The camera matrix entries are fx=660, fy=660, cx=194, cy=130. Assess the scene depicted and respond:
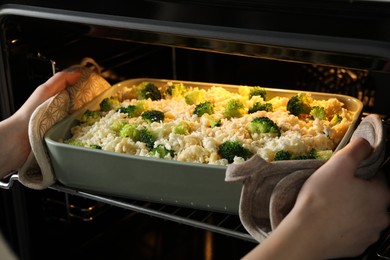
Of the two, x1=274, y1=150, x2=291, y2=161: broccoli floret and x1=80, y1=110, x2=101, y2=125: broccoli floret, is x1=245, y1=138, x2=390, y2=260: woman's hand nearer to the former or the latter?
x1=274, y1=150, x2=291, y2=161: broccoli floret

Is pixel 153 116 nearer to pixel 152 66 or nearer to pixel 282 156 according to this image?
pixel 282 156

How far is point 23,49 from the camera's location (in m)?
1.44

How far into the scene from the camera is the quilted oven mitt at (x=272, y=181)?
3.26 feet

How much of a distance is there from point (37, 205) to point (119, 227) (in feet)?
1.03

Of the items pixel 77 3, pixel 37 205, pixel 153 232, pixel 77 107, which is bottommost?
pixel 153 232

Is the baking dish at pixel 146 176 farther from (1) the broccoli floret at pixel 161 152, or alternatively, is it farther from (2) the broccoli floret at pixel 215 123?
(2) the broccoli floret at pixel 215 123

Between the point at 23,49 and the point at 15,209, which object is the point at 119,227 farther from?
the point at 23,49

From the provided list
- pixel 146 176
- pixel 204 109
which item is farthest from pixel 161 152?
pixel 204 109

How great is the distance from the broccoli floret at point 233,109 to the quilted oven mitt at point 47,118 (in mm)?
322

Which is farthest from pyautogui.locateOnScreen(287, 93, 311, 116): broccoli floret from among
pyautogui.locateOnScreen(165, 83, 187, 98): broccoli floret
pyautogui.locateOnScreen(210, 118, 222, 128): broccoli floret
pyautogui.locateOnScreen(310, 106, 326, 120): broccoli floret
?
pyautogui.locateOnScreen(165, 83, 187, 98): broccoli floret

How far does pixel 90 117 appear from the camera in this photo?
52.3 inches

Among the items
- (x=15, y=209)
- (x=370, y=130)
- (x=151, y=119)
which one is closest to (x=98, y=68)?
(x=151, y=119)

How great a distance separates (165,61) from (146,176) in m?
0.63

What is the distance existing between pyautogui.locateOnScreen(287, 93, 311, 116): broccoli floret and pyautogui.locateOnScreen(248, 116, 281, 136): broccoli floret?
93 millimetres
